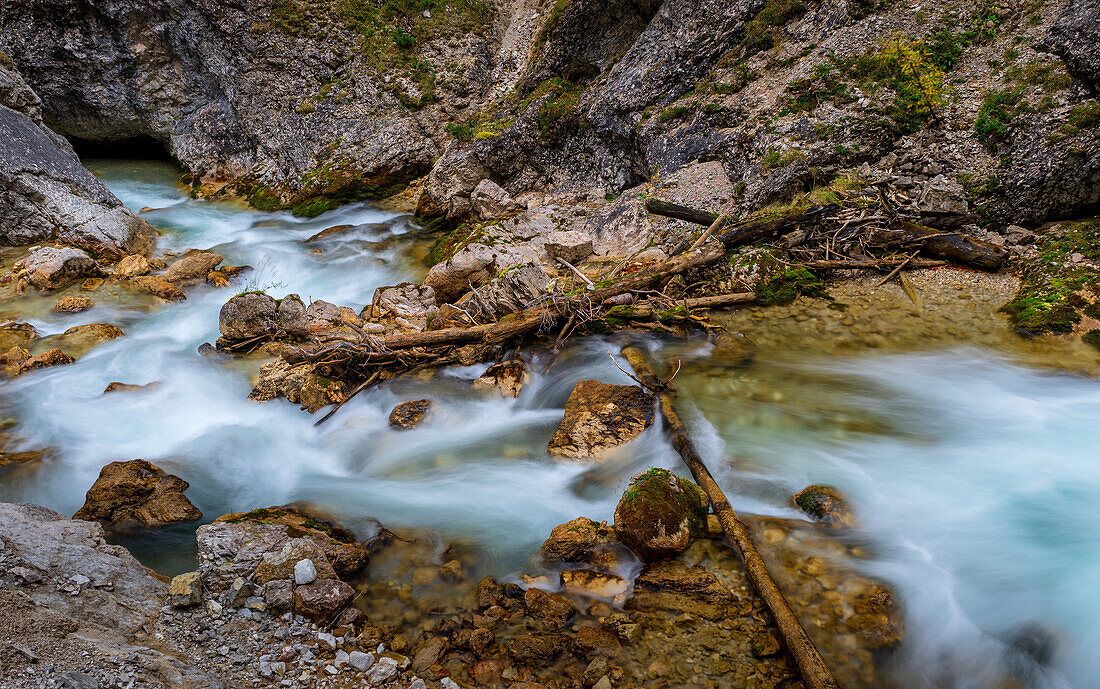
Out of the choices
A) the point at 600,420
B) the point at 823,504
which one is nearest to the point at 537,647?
the point at 600,420

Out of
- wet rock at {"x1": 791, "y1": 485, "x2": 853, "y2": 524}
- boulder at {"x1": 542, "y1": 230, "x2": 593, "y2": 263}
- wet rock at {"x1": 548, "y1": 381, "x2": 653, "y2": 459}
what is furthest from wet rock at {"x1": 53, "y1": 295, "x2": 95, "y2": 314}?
wet rock at {"x1": 791, "y1": 485, "x2": 853, "y2": 524}

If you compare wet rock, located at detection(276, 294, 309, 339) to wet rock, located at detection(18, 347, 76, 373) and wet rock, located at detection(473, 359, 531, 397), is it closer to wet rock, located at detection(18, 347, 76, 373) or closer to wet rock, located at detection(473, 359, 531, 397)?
wet rock, located at detection(18, 347, 76, 373)

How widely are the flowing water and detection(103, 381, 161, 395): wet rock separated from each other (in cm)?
10

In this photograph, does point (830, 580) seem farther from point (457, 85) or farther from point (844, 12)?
point (457, 85)

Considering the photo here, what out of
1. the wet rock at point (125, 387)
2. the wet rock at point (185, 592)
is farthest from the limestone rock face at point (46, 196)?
the wet rock at point (185, 592)

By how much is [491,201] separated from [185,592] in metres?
9.33

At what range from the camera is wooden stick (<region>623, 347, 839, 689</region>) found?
9.42 ft

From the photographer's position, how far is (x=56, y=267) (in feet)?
31.4

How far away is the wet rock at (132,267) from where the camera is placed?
10130 mm

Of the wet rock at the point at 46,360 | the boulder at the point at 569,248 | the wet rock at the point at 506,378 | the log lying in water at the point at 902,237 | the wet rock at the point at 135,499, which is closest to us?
the wet rock at the point at 135,499

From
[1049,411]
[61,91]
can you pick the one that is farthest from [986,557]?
[61,91]

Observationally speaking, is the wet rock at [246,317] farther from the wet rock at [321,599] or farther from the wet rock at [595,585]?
the wet rock at [595,585]

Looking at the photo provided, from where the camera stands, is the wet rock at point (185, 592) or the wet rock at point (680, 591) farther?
the wet rock at point (680, 591)

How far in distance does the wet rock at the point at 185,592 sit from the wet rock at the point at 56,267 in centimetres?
928
